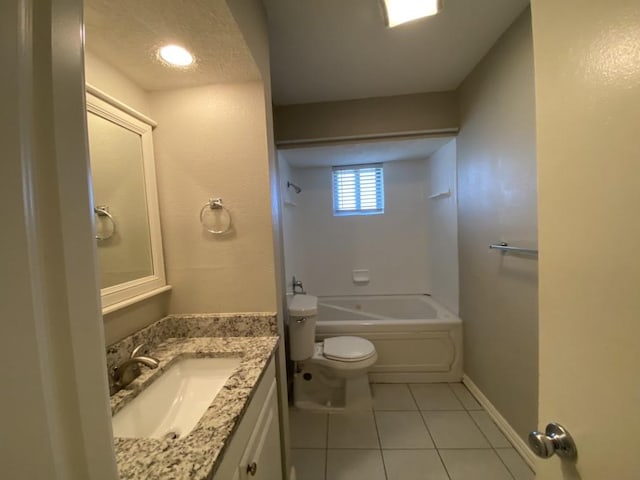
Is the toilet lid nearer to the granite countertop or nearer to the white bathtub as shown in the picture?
the white bathtub

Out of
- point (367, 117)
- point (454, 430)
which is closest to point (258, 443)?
point (454, 430)

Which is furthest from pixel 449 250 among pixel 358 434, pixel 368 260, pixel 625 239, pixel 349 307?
pixel 625 239

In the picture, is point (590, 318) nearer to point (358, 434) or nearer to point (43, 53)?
point (43, 53)

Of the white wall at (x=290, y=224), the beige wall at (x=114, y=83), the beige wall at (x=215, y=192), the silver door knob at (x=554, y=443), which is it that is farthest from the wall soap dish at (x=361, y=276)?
the silver door knob at (x=554, y=443)

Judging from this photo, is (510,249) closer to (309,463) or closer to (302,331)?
(302,331)

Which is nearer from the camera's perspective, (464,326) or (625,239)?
(625,239)

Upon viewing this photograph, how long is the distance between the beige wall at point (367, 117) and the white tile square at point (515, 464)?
2221 millimetres

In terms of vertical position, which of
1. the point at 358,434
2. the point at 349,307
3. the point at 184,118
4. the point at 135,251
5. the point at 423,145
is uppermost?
the point at 423,145

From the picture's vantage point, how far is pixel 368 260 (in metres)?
3.23

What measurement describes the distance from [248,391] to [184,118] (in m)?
1.22

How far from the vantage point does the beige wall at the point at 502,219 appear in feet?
4.61

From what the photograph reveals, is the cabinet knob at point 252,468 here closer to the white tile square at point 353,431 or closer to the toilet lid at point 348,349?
the white tile square at point 353,431

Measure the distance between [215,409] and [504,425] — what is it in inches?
73.9

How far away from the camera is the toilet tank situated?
6.23 feet
